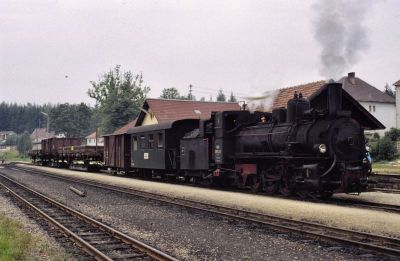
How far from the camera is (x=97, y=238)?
29.4ft

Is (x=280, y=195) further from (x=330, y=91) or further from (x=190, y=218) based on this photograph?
(x=190, y=218)

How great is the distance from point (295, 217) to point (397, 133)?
3271cm

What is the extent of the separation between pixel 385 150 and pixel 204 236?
1219 inches

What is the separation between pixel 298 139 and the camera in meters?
14.3

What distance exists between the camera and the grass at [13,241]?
24.3 ft

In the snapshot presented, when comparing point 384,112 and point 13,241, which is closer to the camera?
point 13,241

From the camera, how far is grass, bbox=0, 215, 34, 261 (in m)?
7.39

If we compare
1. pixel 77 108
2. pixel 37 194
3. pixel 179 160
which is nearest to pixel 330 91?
pixel 179 160

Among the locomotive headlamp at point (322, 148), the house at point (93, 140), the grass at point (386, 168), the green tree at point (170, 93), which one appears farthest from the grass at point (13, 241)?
the green tree at point (170, 93)

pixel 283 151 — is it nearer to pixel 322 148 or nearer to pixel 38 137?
pixel 322 148

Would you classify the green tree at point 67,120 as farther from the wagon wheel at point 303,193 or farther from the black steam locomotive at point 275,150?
the wagon wheel at point 303,193

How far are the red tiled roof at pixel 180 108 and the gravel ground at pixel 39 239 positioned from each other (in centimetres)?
2605

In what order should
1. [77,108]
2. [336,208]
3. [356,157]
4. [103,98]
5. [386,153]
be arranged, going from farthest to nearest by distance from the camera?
[77,108], [103,98], [386,153], [356,157], [336,208]

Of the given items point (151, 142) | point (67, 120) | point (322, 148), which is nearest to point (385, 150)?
point (151, 142)
